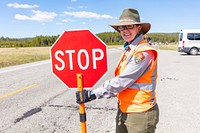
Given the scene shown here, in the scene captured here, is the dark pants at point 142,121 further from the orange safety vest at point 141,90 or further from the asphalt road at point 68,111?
the asphalt road at point 68,111

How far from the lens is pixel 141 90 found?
1.99 meters

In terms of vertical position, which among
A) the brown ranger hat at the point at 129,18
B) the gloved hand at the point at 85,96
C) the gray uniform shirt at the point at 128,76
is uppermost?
the brown ranger hat at the point at 129,18

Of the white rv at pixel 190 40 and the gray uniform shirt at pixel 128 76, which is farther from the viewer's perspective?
the white rv at pixel 190 40

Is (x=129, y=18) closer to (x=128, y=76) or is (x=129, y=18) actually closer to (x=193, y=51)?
(x=128, y=76)

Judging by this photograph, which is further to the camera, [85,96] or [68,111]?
[68,111]

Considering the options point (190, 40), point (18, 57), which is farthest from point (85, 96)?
point (190, 40)

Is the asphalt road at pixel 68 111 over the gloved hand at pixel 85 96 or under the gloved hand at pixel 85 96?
under

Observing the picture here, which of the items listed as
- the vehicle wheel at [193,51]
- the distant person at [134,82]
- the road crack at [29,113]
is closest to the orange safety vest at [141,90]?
the distant person at [134,82]

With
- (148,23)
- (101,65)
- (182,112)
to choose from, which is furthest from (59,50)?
(182,112)

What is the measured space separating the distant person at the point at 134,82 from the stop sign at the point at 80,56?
21cm

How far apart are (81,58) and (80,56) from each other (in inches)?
0.8

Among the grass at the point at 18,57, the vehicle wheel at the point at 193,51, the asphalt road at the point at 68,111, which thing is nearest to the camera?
the asphalt road at the point at 68,111

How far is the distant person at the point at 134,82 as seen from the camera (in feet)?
6.36

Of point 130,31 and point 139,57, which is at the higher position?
point 130,31
